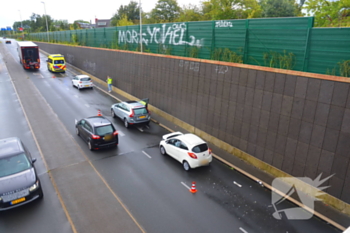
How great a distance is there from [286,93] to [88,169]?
1001 cm

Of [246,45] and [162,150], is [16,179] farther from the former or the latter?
[246,45]

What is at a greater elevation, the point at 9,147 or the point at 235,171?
the point at 9,147

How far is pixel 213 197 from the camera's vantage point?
1090cm

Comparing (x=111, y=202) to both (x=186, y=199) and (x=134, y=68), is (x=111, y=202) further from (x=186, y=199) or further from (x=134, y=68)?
(x=134, y=68)

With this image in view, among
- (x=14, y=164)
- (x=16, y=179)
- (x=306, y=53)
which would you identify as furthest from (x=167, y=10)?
(x=16, y=179)

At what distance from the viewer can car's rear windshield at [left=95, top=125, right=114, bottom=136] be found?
47.1ft

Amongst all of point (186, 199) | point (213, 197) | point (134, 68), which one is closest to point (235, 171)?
point (213, 197)

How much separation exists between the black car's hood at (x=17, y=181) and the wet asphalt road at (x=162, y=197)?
95 cm

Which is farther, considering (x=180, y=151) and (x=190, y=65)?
(x=190, y=65)

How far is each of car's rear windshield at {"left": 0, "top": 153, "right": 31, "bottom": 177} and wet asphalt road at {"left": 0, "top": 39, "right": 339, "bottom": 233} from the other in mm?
1398

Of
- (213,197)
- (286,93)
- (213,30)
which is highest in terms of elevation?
(213,30)

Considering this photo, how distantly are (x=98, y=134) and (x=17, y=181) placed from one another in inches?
207

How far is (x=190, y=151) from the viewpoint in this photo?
→ 41.4 ft

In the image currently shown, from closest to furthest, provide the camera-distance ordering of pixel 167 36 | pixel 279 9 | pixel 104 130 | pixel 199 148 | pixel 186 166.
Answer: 1. pixel 199 148
2. pixel 186 166
3. pixel 104 130
4. pixel 167 36
5. pixel 279 9
